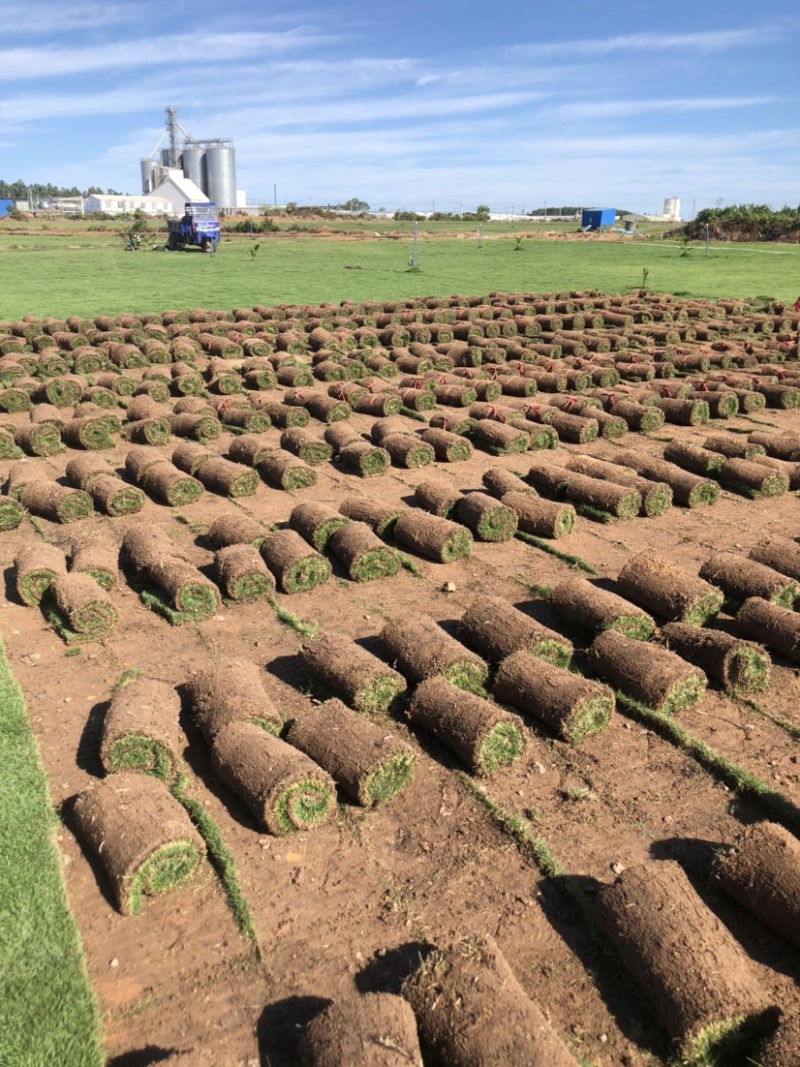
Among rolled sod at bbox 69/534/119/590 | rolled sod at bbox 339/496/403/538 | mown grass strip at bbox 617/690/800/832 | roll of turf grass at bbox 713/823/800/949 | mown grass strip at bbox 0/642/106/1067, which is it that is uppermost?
rolled sod at bbox 339/496/403/538

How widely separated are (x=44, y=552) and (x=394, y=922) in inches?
339

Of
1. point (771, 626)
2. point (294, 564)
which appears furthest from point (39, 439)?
point (771, 626)

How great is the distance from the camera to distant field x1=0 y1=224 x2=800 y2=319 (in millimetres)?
45719

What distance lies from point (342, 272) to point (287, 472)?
46.7 meters

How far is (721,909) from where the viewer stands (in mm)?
6922

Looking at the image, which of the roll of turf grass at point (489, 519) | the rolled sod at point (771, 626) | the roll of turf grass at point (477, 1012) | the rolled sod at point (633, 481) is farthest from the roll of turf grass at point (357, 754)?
the rolled sod at point (633, 481)

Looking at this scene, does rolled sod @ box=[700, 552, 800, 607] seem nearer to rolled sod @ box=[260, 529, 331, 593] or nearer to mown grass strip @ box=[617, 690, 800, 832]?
mown grass strip @ box=[617, 690, 800, 832]

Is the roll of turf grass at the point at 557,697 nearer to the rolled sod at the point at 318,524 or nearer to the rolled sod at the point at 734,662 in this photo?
the rolled sod at the point at 734,662

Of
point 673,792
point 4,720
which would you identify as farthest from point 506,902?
point 4,720

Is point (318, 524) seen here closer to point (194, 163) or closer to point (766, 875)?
point (766, 875)

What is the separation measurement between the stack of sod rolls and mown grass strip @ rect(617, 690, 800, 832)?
241 inches

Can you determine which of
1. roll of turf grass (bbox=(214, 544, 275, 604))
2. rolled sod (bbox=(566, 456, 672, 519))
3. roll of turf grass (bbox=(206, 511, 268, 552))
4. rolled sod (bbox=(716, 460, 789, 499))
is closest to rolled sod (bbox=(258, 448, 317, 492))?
roll of turf grass (bbox=(206, 511, 268, 552))

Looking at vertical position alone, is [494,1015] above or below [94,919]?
above

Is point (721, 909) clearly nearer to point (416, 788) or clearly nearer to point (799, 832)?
point (799, 832)
